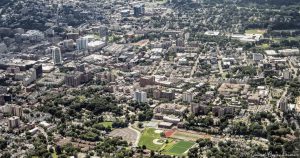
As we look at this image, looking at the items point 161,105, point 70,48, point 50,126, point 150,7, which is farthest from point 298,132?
point 150,7

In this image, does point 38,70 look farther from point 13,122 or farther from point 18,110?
point 13,122

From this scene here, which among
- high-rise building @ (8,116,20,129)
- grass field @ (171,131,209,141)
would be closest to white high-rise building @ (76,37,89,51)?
high-rise building @ (8,116,20,129)

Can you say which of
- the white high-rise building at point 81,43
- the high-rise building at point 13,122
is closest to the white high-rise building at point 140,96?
the high-rise building at point 13,122

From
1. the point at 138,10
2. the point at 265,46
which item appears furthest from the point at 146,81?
the point at 138,10

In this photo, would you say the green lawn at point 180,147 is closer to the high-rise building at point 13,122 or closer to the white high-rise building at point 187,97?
the white high-rise building at point 187,97

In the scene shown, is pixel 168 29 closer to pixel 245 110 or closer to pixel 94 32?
pixel 94 32

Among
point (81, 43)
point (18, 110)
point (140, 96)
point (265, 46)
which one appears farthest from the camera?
point (81, 43)

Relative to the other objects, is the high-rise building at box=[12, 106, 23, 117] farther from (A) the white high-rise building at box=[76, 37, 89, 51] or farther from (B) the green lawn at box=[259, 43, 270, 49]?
(B) the green lawn at box=[259, 43, 270, 49]
